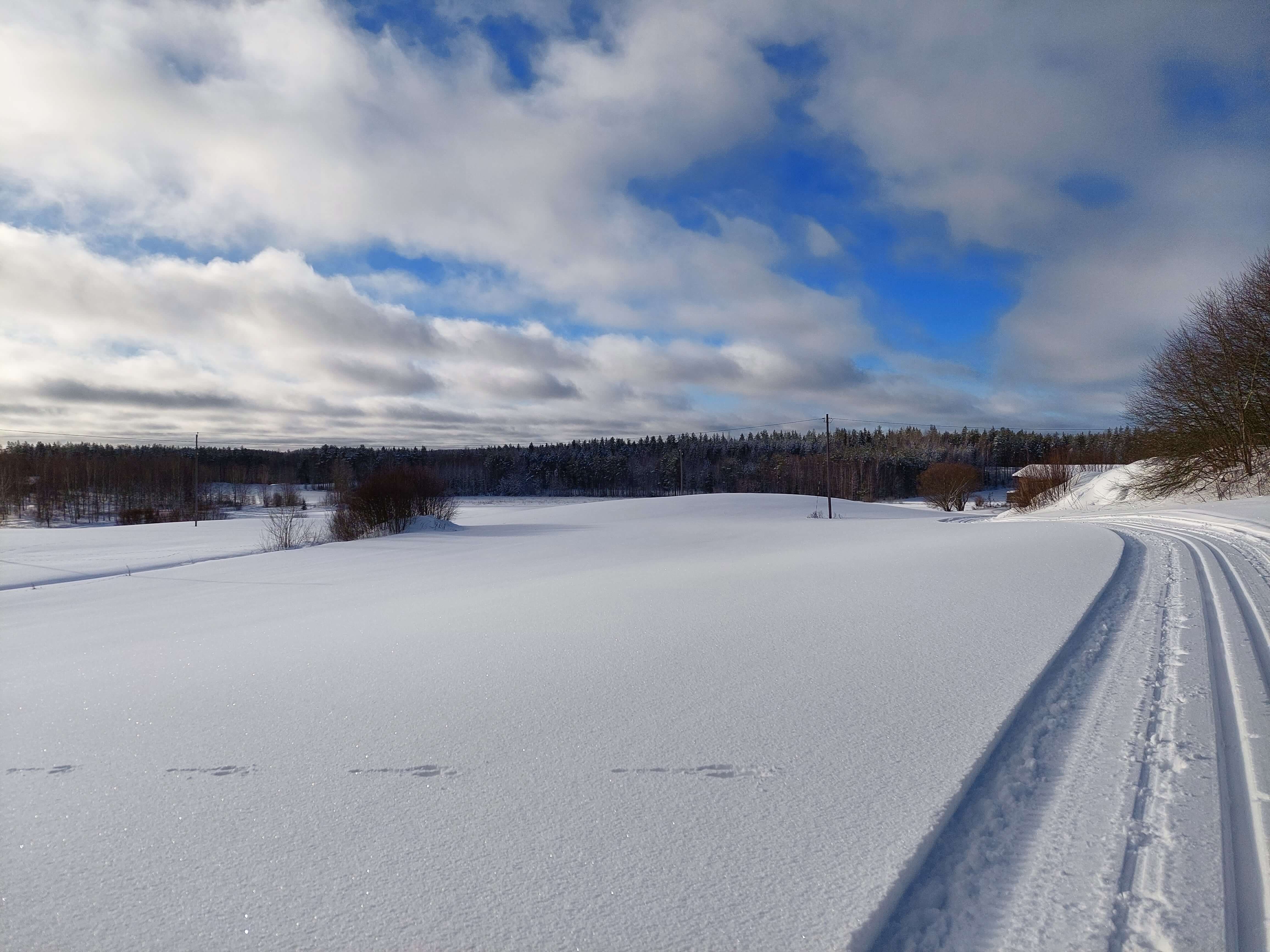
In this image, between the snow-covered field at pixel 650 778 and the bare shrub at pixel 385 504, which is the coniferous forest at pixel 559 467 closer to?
the bare shrub at pixel 385 504

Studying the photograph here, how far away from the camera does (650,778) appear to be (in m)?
2.93

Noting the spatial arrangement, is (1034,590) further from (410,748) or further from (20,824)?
(20,824)

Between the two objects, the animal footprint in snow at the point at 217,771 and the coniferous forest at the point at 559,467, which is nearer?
the animal footprint in snow at the point at 217,771

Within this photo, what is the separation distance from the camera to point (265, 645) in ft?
19.3

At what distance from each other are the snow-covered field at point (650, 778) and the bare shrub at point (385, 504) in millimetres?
16650

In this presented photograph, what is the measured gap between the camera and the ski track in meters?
1.98

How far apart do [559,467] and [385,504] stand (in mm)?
82625

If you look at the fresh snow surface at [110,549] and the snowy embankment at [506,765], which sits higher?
the snowy embankment at [506,765]

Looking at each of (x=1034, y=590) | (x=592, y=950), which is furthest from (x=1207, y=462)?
(x=592, y=950)

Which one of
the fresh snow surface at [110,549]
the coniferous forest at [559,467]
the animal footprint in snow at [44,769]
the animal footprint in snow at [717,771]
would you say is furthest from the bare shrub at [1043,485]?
the animal footprint in snow at [44,769]

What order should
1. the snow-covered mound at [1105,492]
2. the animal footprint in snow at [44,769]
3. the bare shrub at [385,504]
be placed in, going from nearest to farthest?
the animal footprint in snow at [44,769] < the bare shrub at [385,504] < the snow-covered mound at [1105,492]

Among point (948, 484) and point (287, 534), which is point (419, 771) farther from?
point (948, 484)

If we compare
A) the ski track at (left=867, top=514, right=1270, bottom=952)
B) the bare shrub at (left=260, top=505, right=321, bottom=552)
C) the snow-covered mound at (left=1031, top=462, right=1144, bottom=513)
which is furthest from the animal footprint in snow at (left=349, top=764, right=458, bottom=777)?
the snow-covered mound at (left=1031, top=462, right=1144, bottom=513)

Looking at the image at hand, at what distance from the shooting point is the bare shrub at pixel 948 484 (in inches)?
2228
